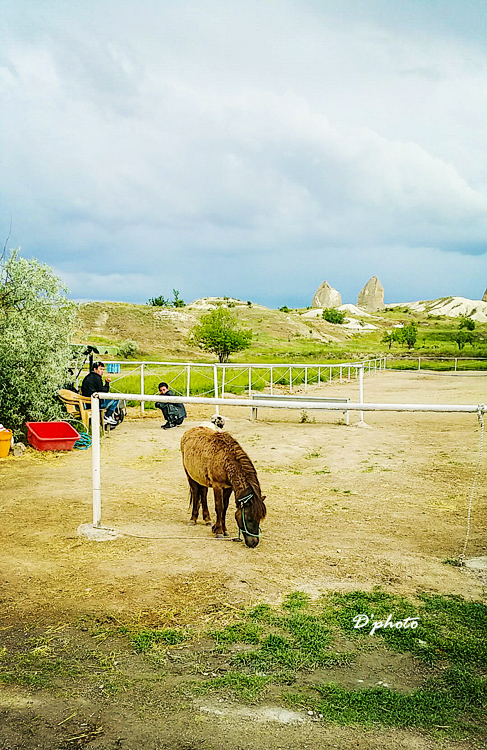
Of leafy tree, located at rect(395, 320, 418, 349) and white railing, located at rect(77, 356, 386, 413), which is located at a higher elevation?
leafy tree, located at rect(395, 320, 418, 349)

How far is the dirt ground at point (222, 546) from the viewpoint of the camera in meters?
3.12

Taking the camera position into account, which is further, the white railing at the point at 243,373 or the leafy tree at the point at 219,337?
the leafy tree at the point at 219,337

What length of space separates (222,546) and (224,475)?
0.73m

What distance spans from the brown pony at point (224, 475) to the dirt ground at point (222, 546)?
288mm

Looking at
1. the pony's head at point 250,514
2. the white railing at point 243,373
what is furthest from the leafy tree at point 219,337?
the pony's head at point 250,514

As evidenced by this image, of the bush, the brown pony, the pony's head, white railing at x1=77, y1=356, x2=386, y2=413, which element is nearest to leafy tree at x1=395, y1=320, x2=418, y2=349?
white railing at x1=77, y1=356, x2=386, y2=413

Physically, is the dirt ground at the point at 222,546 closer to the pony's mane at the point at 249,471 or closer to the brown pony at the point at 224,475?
the brown pony at the point at 224,475

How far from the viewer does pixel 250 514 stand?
572 centimetres

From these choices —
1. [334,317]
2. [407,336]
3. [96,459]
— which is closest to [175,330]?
[407,336]

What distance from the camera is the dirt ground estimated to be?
10.2ft

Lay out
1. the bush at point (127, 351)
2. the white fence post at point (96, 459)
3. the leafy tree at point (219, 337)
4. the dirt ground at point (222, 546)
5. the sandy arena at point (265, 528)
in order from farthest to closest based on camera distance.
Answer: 1. the bush at point (127, 351)
2. the leafy tree at point (219, 337)
3. the white fence post at point (96, 459)
4. the sandy arena at point (265, 528)
5. the dirt ground at point (222, 546)

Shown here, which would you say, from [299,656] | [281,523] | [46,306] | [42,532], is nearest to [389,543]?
[281,523]

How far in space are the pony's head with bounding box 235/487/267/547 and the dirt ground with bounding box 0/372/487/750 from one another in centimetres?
15

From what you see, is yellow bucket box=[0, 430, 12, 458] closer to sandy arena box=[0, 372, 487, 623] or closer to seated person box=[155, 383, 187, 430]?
sandy arena box=[0, 372, 487, 623]
